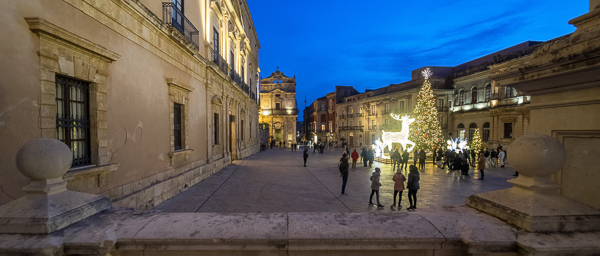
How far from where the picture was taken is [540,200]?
2.01 m

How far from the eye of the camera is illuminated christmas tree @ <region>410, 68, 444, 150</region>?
2002 cm

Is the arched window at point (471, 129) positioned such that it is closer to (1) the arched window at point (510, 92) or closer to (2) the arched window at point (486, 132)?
(2) the arched window at point (486, 132)

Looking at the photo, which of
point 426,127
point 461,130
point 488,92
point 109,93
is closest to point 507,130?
point 488,92

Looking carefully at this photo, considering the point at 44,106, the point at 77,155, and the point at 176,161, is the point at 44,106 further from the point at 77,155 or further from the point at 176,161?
the point at 176,161

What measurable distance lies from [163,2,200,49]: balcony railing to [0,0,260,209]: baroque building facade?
0.04 m

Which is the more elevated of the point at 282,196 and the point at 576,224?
the point at 576,224

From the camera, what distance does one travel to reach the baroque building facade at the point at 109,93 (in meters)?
3.88

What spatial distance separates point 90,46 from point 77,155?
7.29ft

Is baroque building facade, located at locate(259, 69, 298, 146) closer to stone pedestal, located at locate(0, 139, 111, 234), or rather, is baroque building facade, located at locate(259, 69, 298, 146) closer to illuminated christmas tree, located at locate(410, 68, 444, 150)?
illuminated christmas tree, located at locate(410, 68, 444, 150)

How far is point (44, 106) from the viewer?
164 inches

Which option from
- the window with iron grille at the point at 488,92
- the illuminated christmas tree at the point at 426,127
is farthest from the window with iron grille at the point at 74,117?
the window with iron grille at the point at 488,92

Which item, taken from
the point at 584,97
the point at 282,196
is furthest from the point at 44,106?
the point at 584,97

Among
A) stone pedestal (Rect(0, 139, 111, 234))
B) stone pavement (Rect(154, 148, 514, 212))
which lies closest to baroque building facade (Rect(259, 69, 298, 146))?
stone pavement (Rect(154, 148, 514, 212))

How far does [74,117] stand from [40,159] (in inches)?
148
